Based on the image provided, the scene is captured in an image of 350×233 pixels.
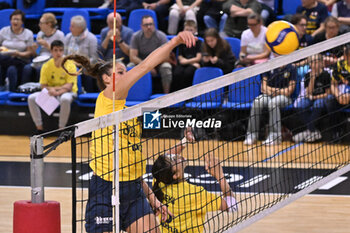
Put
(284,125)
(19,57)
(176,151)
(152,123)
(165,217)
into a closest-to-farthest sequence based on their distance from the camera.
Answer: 1. (152,123)
2. (165,217)
3. (176,151)
4. (284,125)
5. (19,57)

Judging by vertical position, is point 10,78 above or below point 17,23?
below

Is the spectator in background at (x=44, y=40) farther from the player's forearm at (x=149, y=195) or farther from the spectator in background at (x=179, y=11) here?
the player's forearm at (x=149, y=195)

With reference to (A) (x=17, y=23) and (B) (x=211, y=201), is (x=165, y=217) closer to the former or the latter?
(B) (x=211, y=201)

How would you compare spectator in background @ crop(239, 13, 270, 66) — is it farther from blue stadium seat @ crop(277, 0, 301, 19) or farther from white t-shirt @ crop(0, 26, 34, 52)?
white t-shirt @ crop(0, 26, 34, 52)

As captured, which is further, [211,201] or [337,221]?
[337,221]

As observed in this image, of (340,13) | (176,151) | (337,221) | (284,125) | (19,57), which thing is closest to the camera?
(176,151)

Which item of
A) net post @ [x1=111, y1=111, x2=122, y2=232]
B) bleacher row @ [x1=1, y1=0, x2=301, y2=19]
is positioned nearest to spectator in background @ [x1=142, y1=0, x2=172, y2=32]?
bleacher row @ [x1=1, y1=0, x2=301, y2=19]

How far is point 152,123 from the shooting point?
4.65 metres

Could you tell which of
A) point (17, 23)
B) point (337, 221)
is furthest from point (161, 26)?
point (337, 221)

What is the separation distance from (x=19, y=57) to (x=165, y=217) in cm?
763

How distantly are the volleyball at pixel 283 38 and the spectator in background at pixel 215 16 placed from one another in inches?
218

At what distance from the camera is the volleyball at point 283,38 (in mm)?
5969

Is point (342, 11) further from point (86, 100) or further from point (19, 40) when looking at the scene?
point (19, 40)

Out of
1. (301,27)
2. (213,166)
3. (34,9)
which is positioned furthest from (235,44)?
(213,166)
